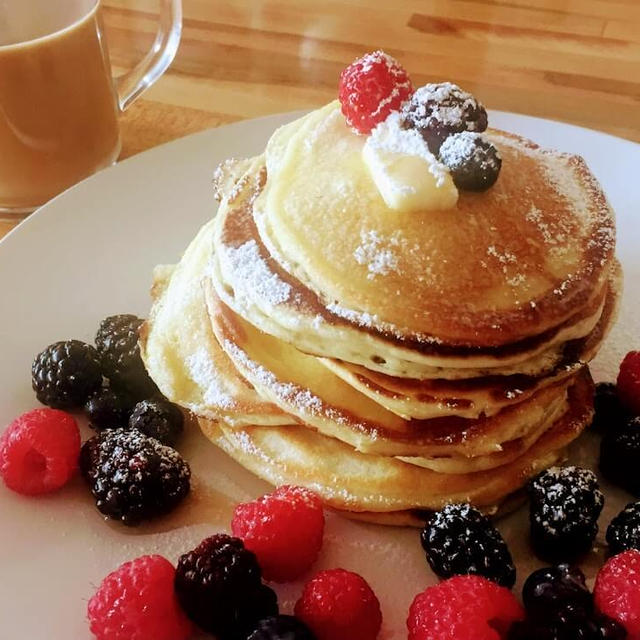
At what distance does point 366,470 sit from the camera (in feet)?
4.42

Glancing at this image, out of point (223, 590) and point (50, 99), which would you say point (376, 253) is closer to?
point (223, 590)

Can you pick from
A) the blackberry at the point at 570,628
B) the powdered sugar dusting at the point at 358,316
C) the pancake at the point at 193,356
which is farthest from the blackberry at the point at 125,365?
the blackberry at the point at 570,628

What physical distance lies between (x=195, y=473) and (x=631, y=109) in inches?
66.7

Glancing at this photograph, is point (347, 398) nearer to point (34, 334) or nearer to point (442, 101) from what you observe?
point (442, 101)

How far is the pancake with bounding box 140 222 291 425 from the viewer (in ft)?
4.53

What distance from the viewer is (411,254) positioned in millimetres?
1219

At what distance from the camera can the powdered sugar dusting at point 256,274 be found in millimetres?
1225

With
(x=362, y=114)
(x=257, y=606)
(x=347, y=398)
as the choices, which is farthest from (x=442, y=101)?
(x=257, y=606)

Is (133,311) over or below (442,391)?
below

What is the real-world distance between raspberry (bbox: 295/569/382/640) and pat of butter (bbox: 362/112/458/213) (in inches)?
21.8

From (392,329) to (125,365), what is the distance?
0.57 m

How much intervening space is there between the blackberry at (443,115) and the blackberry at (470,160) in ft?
0.12

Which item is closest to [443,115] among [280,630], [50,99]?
[280,630]

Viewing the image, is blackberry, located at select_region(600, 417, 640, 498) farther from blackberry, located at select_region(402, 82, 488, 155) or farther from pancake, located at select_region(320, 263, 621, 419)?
blackberry, located at select_region(402, 82, 488, 155)
